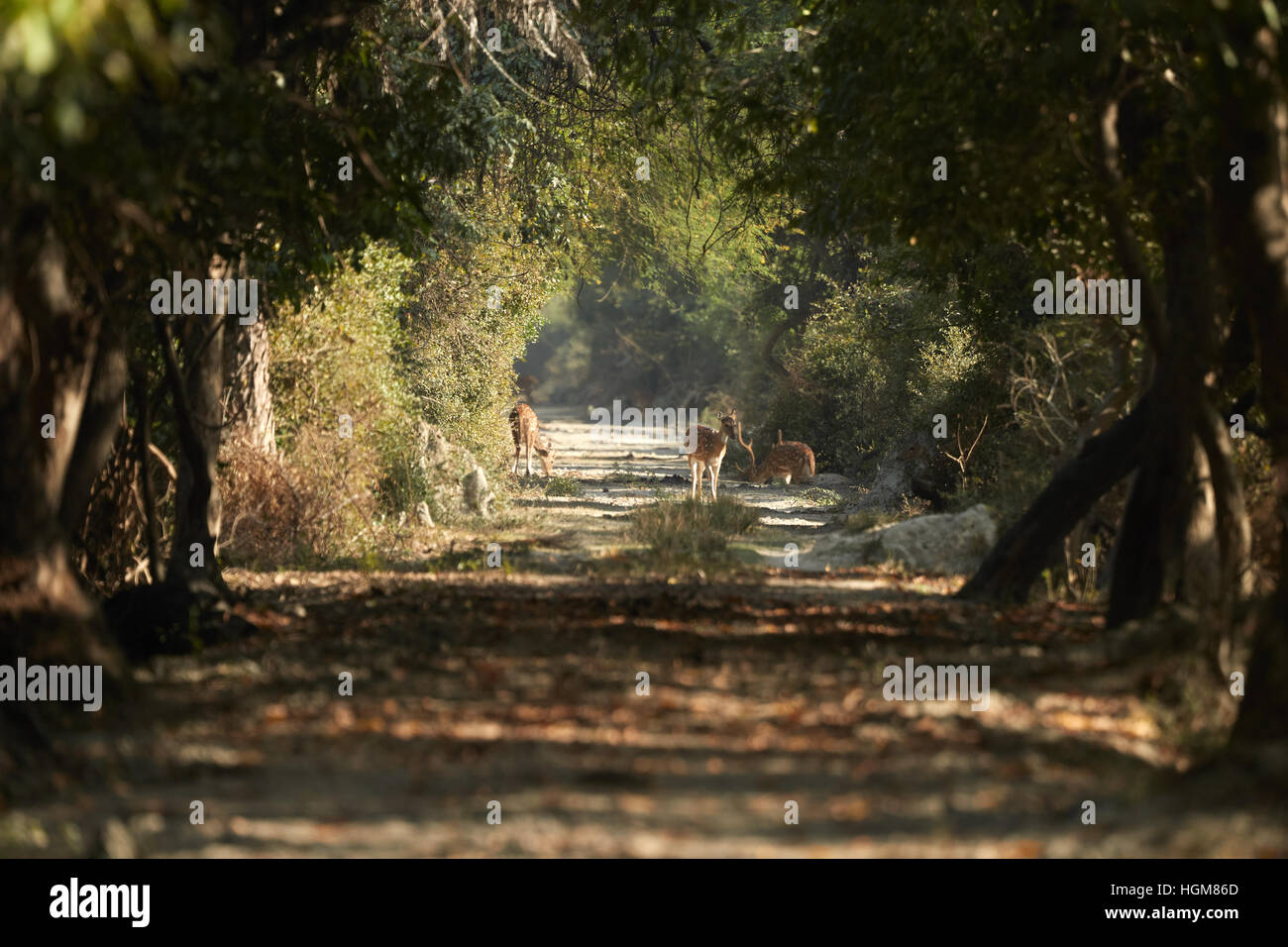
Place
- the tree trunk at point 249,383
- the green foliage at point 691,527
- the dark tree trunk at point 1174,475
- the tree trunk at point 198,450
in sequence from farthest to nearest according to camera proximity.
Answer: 1. the green foliage at point 691,527
2. the tree trunk at point 249,383
3. the tree trunk at point 198,450
4. the dark tree trunk at point 1174,475

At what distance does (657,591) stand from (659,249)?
2162cm

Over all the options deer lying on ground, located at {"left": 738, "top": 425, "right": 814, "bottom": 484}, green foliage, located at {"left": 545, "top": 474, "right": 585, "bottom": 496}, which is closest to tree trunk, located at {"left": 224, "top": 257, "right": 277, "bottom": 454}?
green foliage, located at {"left": 545, "top": 474, "right": 585, "bottom": 496}

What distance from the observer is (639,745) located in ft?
21.5

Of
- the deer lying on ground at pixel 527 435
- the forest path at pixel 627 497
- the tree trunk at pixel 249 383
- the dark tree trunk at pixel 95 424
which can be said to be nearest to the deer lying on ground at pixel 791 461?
the forest path at pixel 627 497

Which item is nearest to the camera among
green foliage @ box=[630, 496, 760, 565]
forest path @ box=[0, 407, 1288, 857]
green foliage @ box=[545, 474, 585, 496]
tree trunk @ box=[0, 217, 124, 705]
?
forest path @ box=[0, 407, 1288, 857]

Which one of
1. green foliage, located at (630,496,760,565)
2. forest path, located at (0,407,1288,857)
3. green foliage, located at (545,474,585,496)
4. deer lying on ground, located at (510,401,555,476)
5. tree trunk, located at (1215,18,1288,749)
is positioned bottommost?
forest path, located at (0,407,1288,857)

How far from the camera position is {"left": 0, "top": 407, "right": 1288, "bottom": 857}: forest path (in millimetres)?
5258

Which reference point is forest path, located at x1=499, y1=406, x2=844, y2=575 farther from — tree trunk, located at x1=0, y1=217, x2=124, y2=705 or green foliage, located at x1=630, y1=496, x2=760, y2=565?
tree trunk, located at x1=0, y1=217, x2=124, y2=705

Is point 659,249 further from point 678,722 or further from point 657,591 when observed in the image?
point 678,722

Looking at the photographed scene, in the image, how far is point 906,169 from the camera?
33.0 feet

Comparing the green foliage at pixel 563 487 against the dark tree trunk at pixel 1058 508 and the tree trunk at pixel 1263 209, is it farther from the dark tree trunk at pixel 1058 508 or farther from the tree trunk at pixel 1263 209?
the tree trunk at pixel 1263 209

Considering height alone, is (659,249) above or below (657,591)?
above

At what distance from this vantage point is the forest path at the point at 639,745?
5.26 meters
